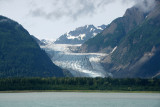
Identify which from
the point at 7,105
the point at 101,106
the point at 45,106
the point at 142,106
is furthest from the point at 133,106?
the point at 7,105

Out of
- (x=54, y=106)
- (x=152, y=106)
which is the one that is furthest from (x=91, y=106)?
(x=152, y=106)

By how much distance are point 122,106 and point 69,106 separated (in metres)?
19.4

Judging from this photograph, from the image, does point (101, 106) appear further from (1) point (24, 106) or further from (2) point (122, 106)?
(1) point (24, 106)

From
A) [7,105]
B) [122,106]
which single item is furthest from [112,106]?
[7,105]

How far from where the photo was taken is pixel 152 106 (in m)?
141

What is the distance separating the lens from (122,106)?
139250 mm

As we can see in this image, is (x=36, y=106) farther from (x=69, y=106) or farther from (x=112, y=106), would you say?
(x=112, y=106)

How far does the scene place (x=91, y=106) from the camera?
138250 millimetres

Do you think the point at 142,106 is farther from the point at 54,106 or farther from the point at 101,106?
the point at 54,106

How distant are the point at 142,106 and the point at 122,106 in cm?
763

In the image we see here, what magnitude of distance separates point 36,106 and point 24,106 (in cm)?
413

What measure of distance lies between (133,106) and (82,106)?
61.8 ft

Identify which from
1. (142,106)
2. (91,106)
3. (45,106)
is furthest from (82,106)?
(142,106)

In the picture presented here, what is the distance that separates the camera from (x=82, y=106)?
137 metres
